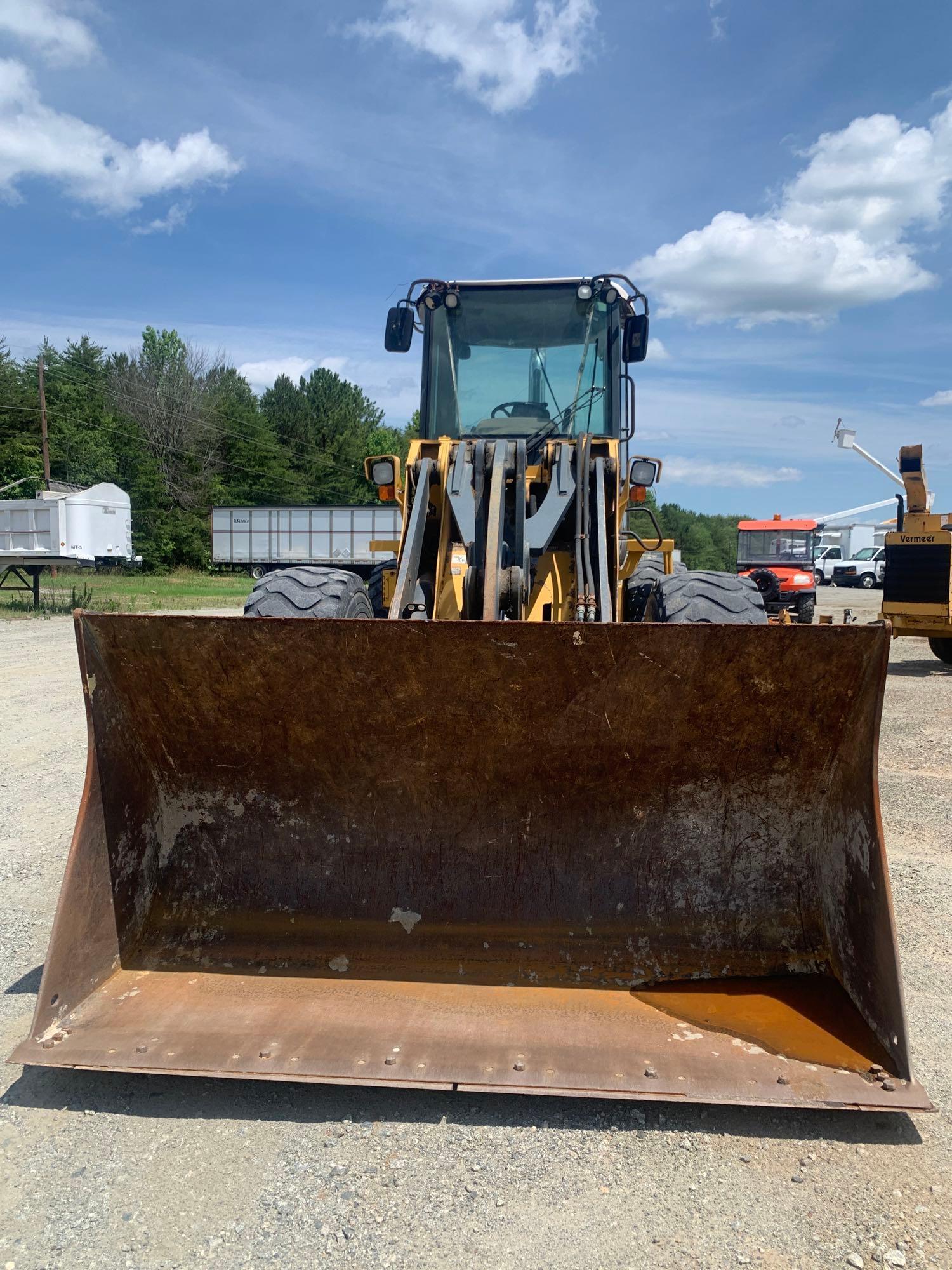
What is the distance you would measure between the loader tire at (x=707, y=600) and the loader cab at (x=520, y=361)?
122cm

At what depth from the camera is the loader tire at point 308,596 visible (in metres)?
4.27

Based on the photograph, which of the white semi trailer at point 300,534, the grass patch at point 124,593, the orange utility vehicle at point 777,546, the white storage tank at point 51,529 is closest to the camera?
the white storage tank at point 51,529

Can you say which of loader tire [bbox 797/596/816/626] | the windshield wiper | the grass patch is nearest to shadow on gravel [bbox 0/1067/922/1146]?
the windshield wiper

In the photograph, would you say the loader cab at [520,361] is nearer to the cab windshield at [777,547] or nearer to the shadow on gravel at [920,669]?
the shadow on gravel at [920,669]

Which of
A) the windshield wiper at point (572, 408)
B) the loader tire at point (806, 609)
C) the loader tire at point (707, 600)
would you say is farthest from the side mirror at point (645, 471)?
the loader tire at point (806, 609)

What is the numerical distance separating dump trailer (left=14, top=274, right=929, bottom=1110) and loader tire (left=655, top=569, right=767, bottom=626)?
3.93ft

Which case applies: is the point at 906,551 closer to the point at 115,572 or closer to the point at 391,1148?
the point at 391,1148

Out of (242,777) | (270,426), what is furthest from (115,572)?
(242,777)

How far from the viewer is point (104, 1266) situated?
193cm

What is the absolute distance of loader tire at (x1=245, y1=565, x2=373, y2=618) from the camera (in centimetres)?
427

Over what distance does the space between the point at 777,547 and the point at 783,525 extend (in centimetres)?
53

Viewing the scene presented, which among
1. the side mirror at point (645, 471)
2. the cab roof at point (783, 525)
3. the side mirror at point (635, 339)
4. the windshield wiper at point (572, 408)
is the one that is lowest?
the side mirror at point (645, 471)

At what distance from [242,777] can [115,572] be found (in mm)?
37932

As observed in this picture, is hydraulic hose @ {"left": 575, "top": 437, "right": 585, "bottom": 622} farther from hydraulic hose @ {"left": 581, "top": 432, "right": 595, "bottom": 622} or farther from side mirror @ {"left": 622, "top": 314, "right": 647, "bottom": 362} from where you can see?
side mirror @ {"left": 622, "top": 314, "right": 647, "bottom": 362}
